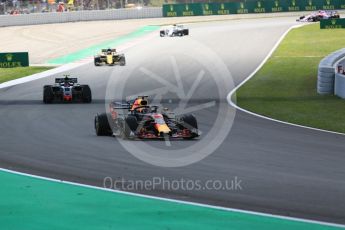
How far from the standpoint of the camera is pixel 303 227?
32.4 feet

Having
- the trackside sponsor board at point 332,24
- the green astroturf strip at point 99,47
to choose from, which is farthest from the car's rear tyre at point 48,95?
the trackside sponsor board at point 332,24

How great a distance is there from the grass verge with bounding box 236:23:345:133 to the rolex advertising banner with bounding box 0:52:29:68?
11137mm

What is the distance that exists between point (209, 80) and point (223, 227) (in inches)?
855

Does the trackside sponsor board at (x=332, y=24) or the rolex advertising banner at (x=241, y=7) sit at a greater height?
the rolex advertising banner at (x=241, y=7)

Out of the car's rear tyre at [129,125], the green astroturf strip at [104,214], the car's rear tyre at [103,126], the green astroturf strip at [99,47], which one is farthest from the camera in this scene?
the green astroturf strip at [99,47]

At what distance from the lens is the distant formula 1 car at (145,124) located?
16234mm

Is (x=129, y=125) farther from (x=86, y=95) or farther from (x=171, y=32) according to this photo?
(x=171, y=32)

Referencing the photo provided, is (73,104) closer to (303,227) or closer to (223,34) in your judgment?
(303,227)

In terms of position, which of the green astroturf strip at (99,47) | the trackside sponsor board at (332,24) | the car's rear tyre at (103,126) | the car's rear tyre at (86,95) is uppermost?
the car's rear tyre at (103,126)

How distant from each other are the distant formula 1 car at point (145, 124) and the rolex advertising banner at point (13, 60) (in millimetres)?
20311

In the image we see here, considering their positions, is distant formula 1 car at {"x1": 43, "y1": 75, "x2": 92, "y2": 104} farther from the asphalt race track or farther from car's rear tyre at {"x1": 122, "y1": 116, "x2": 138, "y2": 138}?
car's rear tyre at {"x1": 122, "y1": 116, "x2": 138, "y2": 138}

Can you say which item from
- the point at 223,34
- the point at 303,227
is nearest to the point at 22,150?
the point at 303,227

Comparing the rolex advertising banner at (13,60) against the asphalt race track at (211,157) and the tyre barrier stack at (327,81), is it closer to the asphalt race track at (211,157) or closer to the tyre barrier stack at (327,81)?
the asphalt race track at (211,157)

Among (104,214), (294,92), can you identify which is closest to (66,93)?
(294,92)
